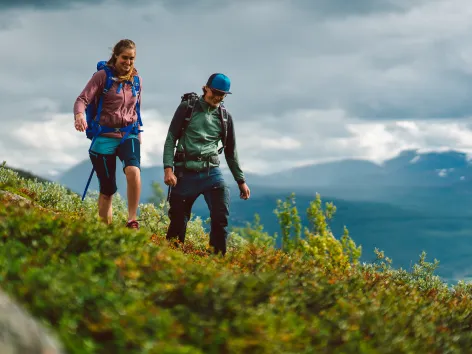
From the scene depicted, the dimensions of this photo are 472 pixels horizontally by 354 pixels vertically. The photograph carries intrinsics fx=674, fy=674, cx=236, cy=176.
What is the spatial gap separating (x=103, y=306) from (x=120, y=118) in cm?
598

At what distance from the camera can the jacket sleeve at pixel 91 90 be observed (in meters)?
10.1

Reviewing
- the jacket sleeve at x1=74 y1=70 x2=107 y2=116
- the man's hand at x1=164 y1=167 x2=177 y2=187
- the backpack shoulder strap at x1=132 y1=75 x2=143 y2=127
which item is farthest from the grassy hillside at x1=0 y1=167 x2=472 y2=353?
the backpack shoulder strap at x1=132 y1=75 x2=143 y2=127

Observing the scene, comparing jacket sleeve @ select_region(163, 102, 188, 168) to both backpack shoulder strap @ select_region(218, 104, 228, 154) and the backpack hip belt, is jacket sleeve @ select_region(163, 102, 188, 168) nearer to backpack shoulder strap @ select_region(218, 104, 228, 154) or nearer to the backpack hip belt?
the backpack hip belt

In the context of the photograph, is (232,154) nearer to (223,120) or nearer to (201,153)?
(223,120)

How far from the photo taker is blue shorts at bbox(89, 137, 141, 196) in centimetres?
1067

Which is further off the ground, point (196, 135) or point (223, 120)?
point (223, 120)

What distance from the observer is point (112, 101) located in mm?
10523

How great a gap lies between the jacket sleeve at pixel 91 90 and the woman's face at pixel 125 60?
0.26 m

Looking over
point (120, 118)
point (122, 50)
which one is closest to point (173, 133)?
point (120, 118)

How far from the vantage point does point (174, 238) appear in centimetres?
1070

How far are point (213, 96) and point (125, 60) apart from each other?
1.52m

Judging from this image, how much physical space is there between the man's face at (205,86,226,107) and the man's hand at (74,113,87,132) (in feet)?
6.14

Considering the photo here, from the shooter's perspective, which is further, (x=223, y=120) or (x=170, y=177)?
(x=223, y=120)

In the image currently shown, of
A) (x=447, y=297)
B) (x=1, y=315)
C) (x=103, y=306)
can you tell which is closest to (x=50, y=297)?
(x=103, y=306)
